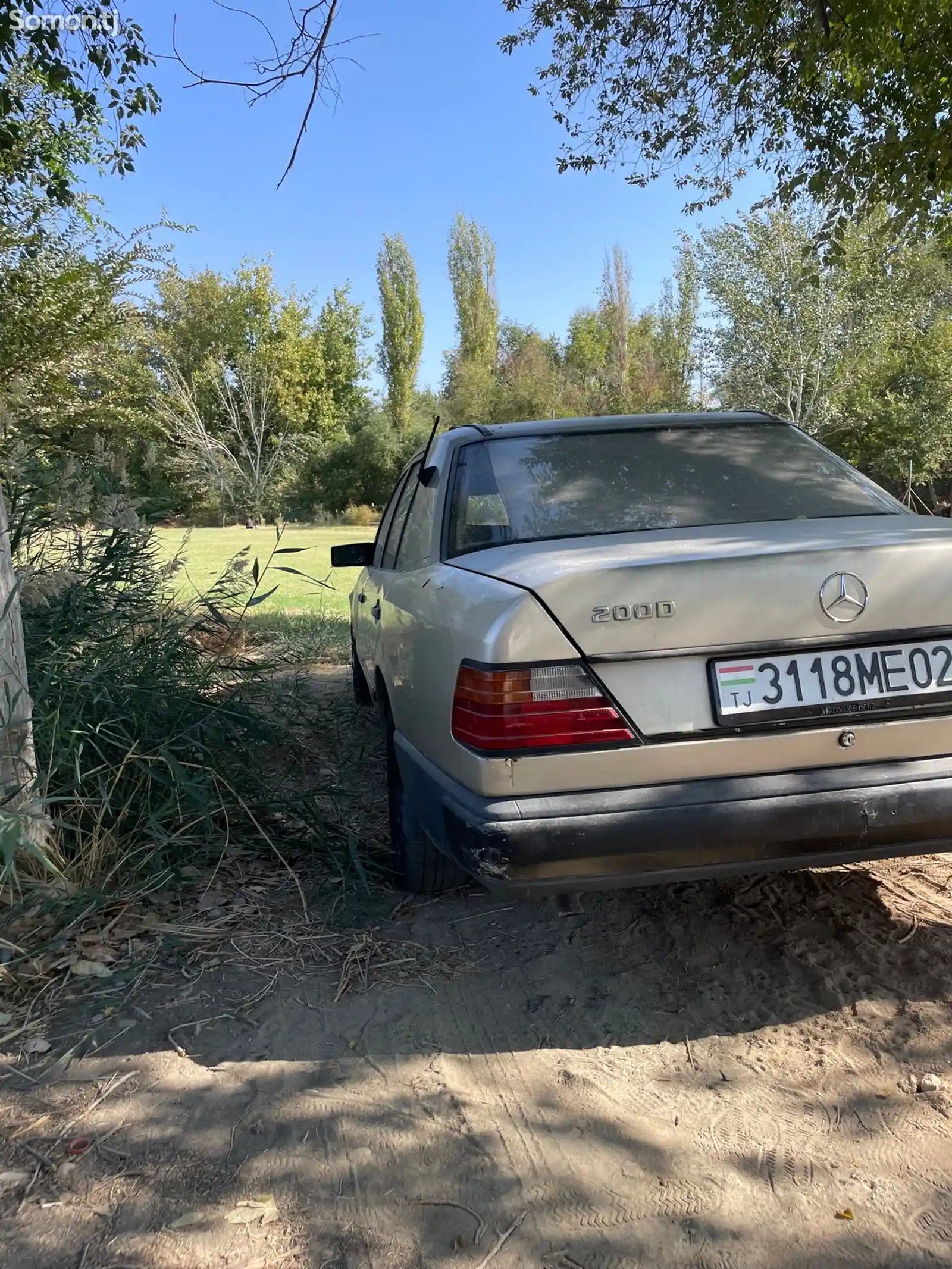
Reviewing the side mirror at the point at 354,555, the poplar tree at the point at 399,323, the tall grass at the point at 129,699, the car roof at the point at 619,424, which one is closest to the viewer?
the tall grass at the point at 129,699

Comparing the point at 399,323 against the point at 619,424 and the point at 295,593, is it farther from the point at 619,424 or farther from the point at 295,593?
the point at 619,424

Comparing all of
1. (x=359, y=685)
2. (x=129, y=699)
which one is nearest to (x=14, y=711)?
(x=129, y=699)

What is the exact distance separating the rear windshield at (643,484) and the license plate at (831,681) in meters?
0.68

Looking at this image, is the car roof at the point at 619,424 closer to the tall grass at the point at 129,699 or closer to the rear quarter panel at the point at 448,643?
the rear quarter panel at the point at 448,643

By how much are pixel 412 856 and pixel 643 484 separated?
154 cm

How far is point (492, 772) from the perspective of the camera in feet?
7.04

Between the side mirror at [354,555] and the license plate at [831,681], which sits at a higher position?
the side mirror at [354,555]

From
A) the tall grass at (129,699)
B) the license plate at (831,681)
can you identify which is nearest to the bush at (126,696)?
the tall grass at (129,699)

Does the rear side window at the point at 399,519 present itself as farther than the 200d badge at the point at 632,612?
Yes

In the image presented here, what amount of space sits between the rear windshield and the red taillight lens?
745 mm

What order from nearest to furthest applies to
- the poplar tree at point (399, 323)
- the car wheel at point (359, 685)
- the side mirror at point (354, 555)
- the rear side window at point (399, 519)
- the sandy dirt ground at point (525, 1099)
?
1. the sandy dirt ground at point (525, 1099)
2. the rear side window at point (399, 519)
3. the side mirror at point (354, 555)
4. the car wheel at point (359, 685)
5. the poplar tree at point (399, 323)

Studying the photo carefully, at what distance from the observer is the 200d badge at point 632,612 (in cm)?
212

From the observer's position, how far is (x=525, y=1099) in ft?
7.06

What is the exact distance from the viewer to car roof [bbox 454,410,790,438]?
11.1 ft
